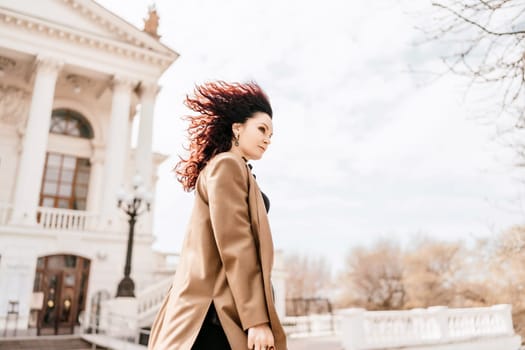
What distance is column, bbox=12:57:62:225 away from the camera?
17.3 meters

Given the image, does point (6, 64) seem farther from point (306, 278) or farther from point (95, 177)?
point (306, 278)

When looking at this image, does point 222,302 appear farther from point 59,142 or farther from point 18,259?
point 59,142

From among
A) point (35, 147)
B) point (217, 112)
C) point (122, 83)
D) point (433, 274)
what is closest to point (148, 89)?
point (122, 83)

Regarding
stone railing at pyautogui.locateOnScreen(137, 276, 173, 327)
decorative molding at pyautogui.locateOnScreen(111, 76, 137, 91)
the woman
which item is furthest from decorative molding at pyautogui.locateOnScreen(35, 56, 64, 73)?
the woman

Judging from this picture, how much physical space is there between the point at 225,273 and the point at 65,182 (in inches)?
874

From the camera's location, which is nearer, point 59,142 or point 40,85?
point 40,85

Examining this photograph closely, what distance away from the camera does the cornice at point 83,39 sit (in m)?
18.5

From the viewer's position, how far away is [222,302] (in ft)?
5.69

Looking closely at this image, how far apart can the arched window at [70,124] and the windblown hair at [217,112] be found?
22.3 meters

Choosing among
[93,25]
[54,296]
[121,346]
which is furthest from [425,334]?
[93,25]

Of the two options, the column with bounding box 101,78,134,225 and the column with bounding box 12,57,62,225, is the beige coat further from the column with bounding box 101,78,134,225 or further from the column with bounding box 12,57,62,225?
the column with bounding box 101,78,134,225

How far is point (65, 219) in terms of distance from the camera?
60.4 ft

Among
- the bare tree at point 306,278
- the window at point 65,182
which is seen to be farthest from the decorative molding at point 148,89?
the bare tree at point 306,278

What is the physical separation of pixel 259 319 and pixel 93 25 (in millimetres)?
22372
